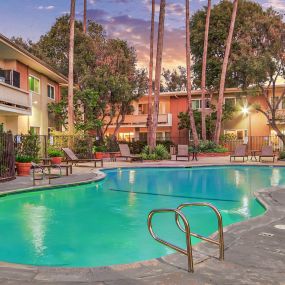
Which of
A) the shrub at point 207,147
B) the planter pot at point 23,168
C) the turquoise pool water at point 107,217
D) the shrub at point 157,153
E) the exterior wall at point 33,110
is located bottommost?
the turquoise pool water at point 107,217

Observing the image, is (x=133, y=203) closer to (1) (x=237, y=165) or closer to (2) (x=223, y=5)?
(1) (x=237, y=165)

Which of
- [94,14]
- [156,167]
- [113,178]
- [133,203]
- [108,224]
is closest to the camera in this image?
[108,224]

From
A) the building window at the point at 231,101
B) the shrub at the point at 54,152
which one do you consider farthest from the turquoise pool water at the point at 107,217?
the building window at the point at 231,101

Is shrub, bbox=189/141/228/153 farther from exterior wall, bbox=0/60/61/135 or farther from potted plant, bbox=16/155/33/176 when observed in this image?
potted plant, bbox=16/155/33/176

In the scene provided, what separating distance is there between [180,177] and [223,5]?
25.0 metres

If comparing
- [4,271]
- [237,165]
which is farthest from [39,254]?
[237,165]

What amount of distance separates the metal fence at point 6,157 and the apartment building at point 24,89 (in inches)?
219

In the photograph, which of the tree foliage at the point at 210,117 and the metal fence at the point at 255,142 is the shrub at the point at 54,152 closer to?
the tree foliage at the point at 210,117

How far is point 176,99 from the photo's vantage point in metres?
39.1

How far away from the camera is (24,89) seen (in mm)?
23719

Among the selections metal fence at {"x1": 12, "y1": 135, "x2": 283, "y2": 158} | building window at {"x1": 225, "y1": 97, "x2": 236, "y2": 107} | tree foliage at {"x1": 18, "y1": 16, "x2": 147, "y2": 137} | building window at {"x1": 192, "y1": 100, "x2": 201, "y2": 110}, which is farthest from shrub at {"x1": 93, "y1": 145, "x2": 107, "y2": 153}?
building window at {"x1": 225, "y1": 97, "x2": 236, "y2": 107}

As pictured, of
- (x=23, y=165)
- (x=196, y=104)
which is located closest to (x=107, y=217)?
(x=23, y=165)

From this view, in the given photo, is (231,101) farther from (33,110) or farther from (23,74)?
(23,74)

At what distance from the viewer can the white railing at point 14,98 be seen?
63.1 feet
